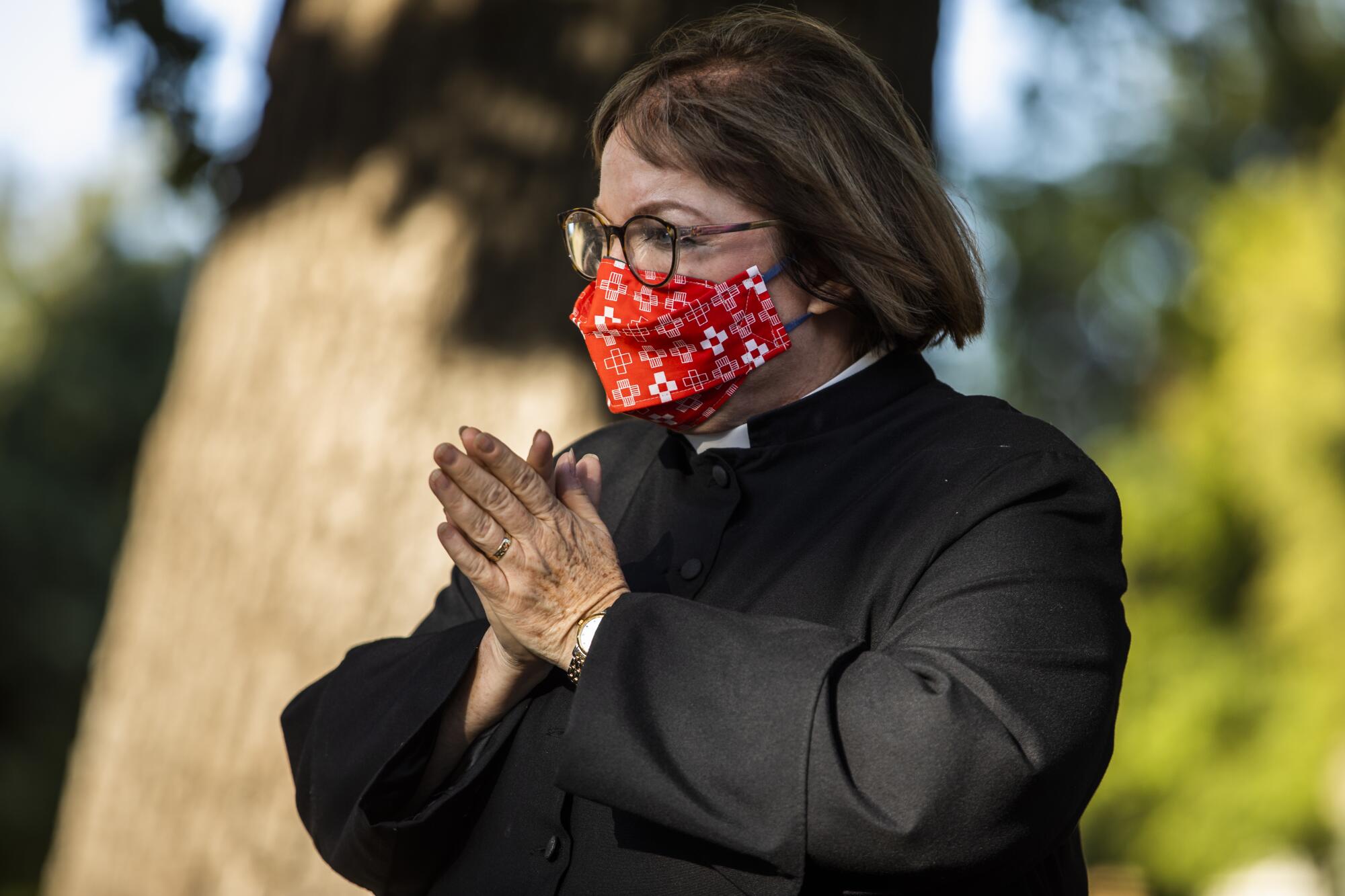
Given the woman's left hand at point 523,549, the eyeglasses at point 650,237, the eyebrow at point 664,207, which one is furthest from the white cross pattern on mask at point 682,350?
the woman's left hand at point 523,549

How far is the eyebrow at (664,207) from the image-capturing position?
221 centimetres

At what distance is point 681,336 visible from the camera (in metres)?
2.23

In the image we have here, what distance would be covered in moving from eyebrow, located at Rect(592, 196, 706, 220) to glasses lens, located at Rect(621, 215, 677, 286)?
0.01 m

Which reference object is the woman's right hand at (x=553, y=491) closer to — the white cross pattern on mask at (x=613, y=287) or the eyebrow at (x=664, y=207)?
the white cross pattern on mask at (x=613, y=287)

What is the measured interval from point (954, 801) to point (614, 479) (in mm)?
1069

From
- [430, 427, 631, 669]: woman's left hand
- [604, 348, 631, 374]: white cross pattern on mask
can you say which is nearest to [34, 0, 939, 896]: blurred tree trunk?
[604, 348, 631, 374]: white cross pattern on mask

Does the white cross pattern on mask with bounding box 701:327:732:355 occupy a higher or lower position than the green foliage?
higher

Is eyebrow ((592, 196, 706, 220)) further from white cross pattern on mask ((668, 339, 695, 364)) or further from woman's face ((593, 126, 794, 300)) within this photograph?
white cross pattern on mask ((668, 339, 695, 364))

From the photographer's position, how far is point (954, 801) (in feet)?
5.50

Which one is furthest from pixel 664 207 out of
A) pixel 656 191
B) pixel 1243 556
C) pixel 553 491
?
pixel 1243 556

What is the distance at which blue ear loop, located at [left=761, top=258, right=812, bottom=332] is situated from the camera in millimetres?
2244

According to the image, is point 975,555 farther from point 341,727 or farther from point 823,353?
point 341,727

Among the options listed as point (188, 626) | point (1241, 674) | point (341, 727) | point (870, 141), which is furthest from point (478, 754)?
point (1241, 674)

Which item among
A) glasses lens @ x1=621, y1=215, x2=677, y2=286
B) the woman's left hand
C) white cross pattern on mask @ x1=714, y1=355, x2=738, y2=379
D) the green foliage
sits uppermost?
glasses lens @ x1=621, y1=215, x2=677, y2=286
